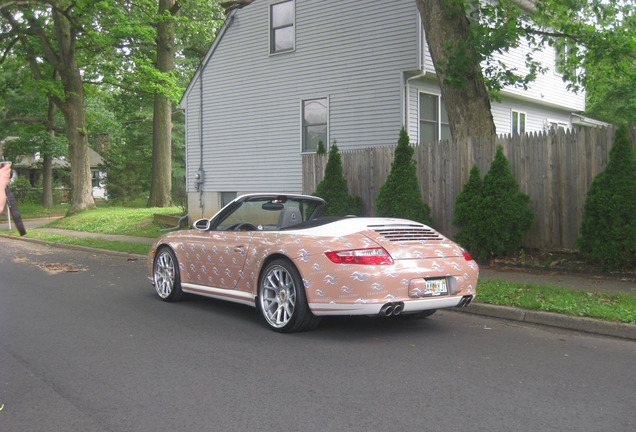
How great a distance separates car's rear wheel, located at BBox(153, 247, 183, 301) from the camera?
8242mm

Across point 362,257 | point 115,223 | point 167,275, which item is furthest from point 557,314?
point 115,223

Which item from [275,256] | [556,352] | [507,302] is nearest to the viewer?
[556,352]

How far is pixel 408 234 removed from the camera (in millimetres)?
6426

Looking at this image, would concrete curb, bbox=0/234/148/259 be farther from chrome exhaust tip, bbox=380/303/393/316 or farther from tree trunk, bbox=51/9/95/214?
chrome exhaust tip, bbox=380/303/393/316

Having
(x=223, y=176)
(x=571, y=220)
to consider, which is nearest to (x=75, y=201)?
(x=223, y=176)

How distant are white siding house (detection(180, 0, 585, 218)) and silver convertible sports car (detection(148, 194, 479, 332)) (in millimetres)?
10141

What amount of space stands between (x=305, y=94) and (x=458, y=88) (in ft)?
25.7

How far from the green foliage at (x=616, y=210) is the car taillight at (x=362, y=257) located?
4826mm

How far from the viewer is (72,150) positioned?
28.7 meters

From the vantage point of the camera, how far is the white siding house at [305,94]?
16.7 metres

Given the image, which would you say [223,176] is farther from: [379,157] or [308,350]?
[308,350]

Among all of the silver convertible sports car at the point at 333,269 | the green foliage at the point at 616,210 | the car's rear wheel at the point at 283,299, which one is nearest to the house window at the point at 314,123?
the green foliage at the point at 616,210

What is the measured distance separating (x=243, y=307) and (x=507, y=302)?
11.3ft

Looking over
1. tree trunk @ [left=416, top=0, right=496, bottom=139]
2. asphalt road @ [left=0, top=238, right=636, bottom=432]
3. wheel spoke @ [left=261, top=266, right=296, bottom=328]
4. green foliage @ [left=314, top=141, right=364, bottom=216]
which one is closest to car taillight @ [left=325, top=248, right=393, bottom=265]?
wheel spoke @ [left=261, top=266, right=296, bottom=328]
